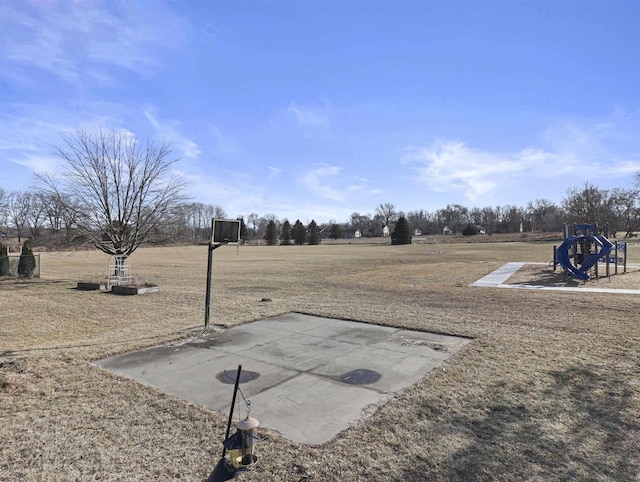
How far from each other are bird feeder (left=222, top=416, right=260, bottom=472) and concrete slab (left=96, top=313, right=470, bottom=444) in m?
0.57

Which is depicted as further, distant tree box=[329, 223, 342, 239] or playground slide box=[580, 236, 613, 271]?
distant tree box=[329, 223, 342, 239]

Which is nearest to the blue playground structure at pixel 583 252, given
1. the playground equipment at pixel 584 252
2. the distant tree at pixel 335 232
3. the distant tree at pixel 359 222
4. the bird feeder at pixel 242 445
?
the playground equipment at pixel 584 252

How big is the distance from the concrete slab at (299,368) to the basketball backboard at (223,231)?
164 cm

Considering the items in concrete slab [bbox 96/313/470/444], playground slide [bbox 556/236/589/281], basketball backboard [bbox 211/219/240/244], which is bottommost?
concrete slab [bbox 96/313/470/444]

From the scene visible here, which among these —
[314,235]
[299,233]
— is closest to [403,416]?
[314,235]

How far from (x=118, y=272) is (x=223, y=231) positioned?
8.58m

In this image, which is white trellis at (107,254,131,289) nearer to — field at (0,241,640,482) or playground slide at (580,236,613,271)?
field at (0,241,640,482)

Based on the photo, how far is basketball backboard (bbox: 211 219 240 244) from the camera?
657cm

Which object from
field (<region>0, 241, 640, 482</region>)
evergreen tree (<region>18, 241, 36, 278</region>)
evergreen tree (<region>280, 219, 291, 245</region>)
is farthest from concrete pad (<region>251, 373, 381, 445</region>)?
evergreen tree (<region>280, 219, 291, 245</region>)

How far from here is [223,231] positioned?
664 cm

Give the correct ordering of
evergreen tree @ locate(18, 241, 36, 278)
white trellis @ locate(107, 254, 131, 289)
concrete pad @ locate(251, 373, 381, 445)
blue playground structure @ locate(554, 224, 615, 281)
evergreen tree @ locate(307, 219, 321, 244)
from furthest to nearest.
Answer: evergreen tree @ locate(307, 219, 321, 244), evergreen tree @ locate(18, 241, 36, 278), blue playground structure @ locate(554, 224, 615, 281), white trellis @ locate(107, 254, 131, 289), concrete pad @ locate(251, 373, 381, 445)

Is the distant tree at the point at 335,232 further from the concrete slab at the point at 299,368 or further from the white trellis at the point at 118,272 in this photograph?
the concrete slab at the point at 299,368

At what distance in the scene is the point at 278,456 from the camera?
2.88 m

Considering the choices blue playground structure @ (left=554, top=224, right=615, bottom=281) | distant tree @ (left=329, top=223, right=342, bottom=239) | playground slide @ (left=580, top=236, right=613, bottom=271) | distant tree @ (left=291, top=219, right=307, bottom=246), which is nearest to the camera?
playground slide @ (left=580, top=236, right=613, bottom=271)
